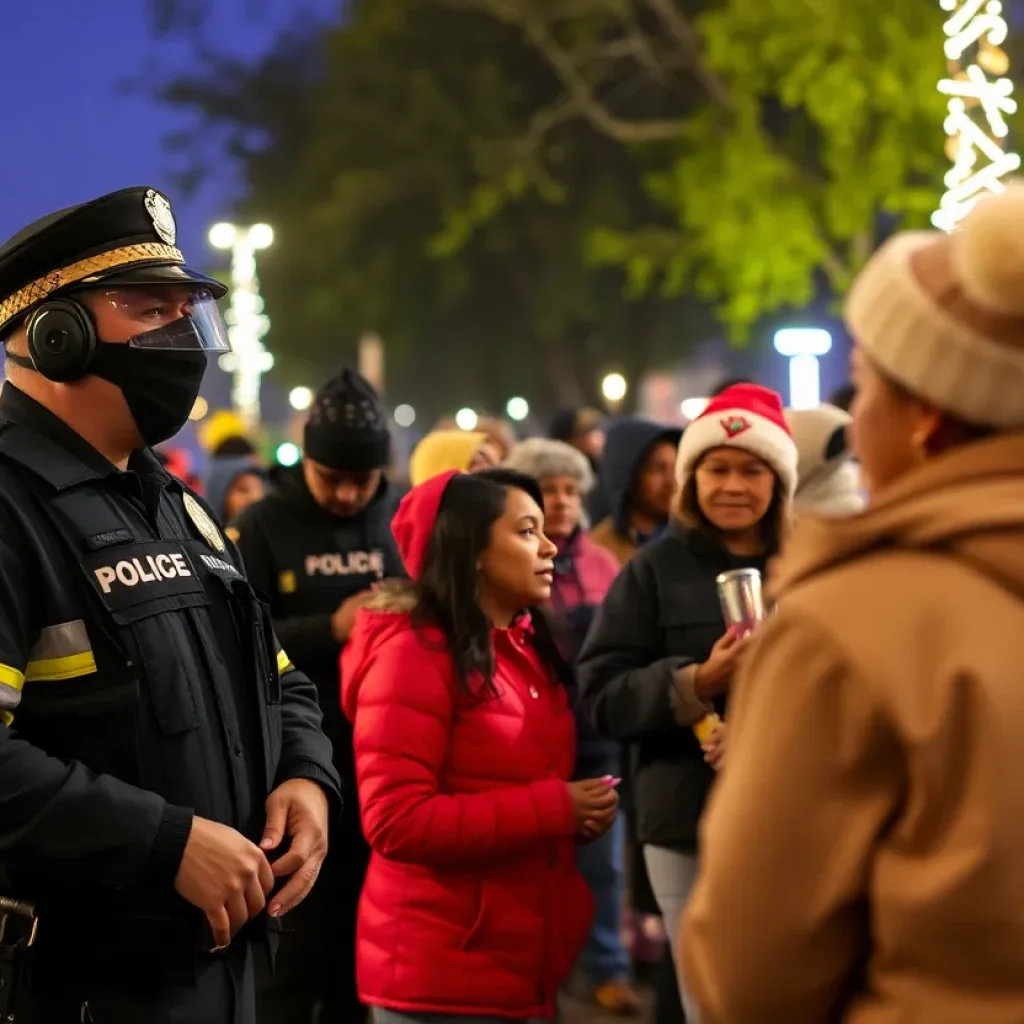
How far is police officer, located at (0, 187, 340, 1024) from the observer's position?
2.86 metres

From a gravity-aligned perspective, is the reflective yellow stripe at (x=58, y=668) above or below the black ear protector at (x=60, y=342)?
below

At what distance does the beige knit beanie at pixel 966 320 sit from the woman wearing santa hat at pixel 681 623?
2508 millimetres

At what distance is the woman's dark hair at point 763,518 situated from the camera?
16.5 feet

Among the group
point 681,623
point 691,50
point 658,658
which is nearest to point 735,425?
point 681,623

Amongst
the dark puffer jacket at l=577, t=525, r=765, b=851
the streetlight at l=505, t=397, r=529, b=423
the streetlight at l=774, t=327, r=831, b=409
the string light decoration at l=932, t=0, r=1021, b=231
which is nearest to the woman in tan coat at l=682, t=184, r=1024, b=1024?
the dark puffer jacket at l=577, t=525, r=765, b=851

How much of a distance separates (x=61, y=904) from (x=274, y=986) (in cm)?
285

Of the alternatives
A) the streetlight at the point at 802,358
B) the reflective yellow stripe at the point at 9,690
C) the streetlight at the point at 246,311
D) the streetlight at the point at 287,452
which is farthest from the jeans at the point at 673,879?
the streetlight at the point at 246,311

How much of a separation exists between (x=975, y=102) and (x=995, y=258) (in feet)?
43.0

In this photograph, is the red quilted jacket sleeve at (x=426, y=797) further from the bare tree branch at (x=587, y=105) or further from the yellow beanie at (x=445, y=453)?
the bare tree branch at (x=587, y=105)

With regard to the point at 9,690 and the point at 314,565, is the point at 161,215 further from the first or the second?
the point at 314,565

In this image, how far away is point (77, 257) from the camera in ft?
10.5

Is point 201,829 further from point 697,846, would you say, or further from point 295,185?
point 295,185

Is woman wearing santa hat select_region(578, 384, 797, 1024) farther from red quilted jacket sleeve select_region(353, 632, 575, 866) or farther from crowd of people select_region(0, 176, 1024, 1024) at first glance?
red quilted jacket sleeve select_region(353, 632, 575, 866)

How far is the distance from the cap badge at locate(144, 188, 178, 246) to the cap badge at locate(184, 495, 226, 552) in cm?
54
